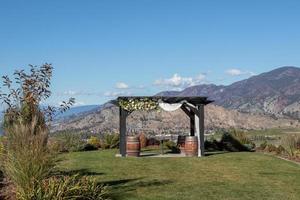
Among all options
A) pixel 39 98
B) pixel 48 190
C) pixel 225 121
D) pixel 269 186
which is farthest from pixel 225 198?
pixel 225 121

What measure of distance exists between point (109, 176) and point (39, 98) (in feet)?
9.56

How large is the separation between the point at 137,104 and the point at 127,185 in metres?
8.41

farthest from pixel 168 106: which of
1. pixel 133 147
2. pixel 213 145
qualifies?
pixel 213 145

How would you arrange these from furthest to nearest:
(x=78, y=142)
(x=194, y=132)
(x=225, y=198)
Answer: (x=78, y=142)
(x=194, y=132)
(x=225, y=198)

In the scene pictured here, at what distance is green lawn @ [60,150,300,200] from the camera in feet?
37.6

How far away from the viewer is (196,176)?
1451cm

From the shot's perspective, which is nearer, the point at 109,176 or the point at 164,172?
the point at 109,176

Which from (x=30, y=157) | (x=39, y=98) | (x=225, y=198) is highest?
(x=39, y=98)

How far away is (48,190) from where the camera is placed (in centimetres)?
864

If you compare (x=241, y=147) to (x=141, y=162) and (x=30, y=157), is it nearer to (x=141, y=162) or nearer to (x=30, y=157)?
(x=141, y=162)

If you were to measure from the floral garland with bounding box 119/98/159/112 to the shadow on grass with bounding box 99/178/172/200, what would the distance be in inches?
285

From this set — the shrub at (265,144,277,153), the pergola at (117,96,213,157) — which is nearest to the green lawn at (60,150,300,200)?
the pergola at (117,96,213,157)

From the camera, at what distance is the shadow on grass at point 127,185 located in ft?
36.5

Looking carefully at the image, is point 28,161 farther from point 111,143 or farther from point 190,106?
point 111,143
